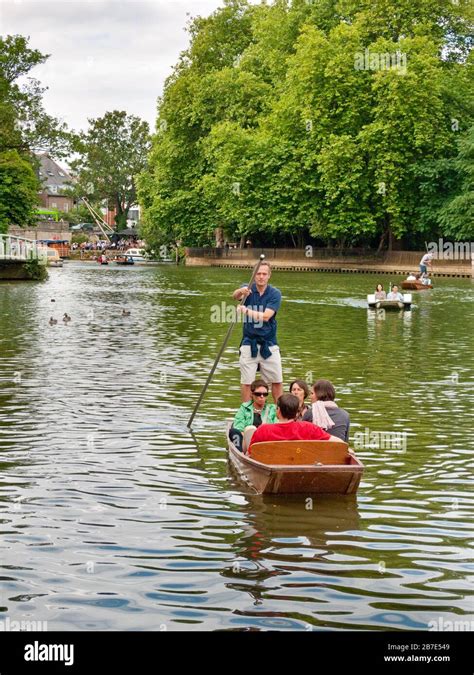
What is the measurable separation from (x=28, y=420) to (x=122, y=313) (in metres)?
21.4

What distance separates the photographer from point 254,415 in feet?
41.9

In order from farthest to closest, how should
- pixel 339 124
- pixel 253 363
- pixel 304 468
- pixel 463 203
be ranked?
pixel 339 124 < pixel 463 203 < pixel 253 363 < pixel 304 468

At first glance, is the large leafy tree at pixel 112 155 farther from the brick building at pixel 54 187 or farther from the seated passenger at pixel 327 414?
the seated passenger at pixel 327 414

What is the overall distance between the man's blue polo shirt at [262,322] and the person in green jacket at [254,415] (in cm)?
116

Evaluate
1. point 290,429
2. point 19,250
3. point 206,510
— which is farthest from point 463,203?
point 206,510

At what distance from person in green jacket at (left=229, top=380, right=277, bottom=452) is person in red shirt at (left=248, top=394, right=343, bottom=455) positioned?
4.67ft

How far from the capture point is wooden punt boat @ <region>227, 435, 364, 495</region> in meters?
10.7

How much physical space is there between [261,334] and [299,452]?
3.22 meters

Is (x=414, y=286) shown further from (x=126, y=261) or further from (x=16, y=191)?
(x=126, y=261)

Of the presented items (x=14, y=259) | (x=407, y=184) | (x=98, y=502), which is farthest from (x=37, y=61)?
(x=98, y=502)

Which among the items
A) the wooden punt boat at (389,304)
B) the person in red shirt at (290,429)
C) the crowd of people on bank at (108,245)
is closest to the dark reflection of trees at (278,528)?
the person in red shirt at (290,429)

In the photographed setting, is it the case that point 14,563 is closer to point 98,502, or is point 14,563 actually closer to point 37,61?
point 98,502

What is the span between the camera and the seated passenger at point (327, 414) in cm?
1196

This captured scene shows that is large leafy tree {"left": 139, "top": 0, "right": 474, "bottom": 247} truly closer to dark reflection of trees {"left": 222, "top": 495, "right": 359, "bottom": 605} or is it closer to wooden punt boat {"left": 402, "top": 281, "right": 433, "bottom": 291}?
wooden punt boat {"left": 402, "top": 281, "right": 433, "bottom": 291}
